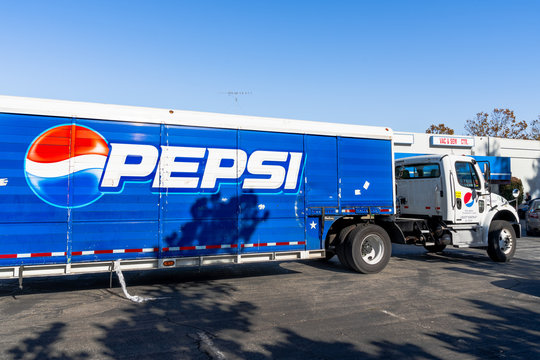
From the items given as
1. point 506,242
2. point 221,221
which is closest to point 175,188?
point 221,221

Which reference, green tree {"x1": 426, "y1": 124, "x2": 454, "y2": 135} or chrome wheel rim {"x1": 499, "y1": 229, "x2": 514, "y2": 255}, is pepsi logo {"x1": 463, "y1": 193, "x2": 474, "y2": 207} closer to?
chrome wheel rim {"x1": 499, "y1": 229, "x2": 514, "y2": 255}

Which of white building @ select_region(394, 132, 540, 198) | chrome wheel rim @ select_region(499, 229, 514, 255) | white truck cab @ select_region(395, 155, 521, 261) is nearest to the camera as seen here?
white truck cab @ select_region(395, 155, 521, 261)

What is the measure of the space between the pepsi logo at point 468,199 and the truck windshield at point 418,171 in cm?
91

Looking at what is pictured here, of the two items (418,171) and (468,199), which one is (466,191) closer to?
(468,199)

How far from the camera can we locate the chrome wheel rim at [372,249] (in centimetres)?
864

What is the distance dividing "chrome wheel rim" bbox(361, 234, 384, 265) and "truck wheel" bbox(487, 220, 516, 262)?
3.60m

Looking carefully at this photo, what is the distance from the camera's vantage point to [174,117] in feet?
22.6

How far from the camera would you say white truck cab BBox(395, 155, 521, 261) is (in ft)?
31.9

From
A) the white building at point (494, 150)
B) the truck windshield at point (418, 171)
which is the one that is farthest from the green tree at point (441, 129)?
the truck windshield at point (418, 171)

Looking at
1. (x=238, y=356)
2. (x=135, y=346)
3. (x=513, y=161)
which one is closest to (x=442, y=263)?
(x=238, y=356)

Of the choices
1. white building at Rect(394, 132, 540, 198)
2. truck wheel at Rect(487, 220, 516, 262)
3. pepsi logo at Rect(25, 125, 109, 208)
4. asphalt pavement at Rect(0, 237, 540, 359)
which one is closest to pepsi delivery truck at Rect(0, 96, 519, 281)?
pepsi logo at Rect(25, 125, 109, 208)

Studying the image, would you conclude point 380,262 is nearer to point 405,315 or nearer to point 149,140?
point 405,315

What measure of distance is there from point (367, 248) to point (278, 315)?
3.79m

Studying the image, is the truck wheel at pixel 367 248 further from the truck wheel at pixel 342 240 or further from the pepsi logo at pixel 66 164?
the pepsi logo at pixel 66 164
